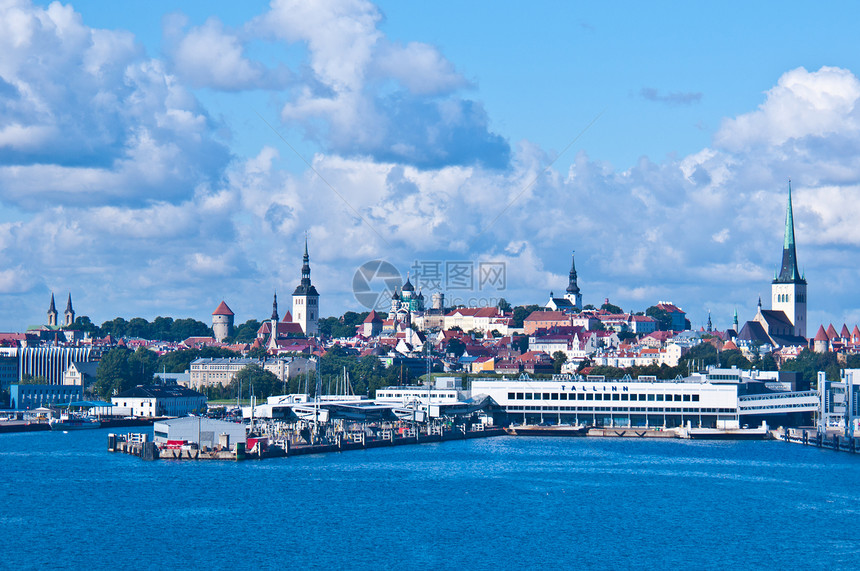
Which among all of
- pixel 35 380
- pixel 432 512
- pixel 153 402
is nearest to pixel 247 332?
pixel 35 380

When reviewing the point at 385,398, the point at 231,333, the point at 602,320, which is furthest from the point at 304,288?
the point at 385,398

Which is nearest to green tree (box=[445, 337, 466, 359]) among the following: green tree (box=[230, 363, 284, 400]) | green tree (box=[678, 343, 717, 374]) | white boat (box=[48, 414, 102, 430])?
green tree (box=[678, 343, 717, 374])

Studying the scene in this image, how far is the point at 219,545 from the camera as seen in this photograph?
34219 millimetres

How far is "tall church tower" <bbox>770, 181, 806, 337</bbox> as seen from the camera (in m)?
148

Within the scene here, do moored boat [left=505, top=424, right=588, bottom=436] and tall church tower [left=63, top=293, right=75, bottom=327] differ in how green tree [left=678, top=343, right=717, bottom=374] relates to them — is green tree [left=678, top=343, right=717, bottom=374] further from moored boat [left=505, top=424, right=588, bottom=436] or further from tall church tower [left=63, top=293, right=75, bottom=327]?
tall church tower [left=63, top=293, right=75, bottom=327]

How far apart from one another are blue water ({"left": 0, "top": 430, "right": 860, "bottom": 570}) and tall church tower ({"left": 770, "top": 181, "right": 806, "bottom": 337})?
9276 cm

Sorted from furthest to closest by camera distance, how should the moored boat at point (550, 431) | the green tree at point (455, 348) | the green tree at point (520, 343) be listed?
1. the green tree at point (520, 343)
2. the green tree at point (455, 348)
3. the moored boat at point (550, 431)

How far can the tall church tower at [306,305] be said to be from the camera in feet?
534

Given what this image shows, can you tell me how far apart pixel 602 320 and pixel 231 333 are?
5160 cm

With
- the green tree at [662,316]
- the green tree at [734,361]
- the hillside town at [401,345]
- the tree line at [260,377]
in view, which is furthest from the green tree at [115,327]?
the green tree at [734,361]

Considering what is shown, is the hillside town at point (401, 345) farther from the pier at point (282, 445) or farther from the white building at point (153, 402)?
the pier at point (282, 445)

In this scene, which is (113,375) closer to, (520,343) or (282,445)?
(282,445)

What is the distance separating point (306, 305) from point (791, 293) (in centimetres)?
5995

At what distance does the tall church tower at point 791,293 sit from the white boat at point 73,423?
91.8 meters
